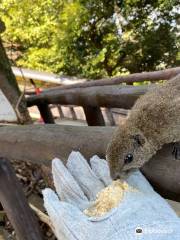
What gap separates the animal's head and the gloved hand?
0.17ft

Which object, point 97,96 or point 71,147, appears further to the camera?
point 97,96

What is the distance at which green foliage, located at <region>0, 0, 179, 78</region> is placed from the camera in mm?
11875

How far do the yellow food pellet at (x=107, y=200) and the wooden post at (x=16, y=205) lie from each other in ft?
3.40

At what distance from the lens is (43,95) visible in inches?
132

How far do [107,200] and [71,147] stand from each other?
322 mm

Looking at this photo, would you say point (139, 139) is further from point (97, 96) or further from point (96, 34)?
point (96, 34)

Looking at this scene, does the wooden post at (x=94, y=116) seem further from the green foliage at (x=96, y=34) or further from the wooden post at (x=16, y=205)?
the green foliage at (x=96, y=34)

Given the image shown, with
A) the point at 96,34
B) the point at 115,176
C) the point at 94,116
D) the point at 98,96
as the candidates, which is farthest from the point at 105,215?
the point at 96,34

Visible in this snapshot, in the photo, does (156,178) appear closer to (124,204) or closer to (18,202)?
(124,204)

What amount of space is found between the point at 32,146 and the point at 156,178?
1.82 feet

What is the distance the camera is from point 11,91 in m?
2.89

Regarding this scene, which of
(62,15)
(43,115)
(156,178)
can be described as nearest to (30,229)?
(156,178)

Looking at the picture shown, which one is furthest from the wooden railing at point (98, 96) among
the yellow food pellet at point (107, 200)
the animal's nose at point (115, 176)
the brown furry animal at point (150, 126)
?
the yellow food pellet at point (107, 200)

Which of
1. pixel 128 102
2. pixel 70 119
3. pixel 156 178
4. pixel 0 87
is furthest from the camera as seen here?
pixel 70 119
